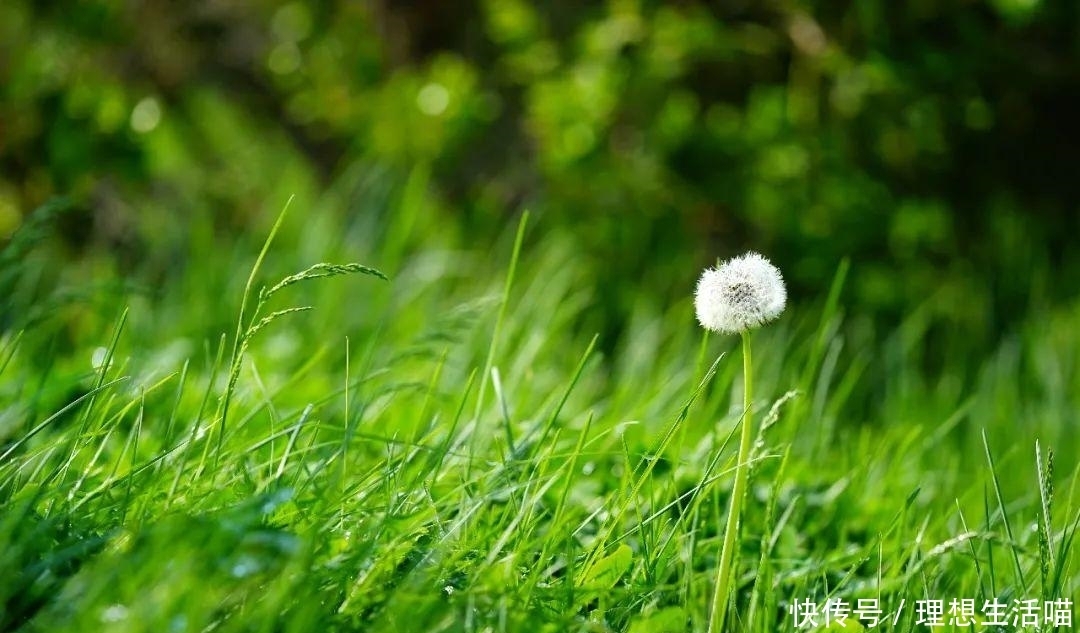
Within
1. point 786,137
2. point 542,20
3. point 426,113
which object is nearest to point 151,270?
point 426,113

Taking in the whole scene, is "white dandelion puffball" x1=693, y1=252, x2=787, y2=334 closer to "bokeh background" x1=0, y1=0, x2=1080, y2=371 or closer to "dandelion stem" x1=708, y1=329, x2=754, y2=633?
"dandelion stem" x1=708, y1=329, x2=754, y2=633

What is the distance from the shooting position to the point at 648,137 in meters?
3.69

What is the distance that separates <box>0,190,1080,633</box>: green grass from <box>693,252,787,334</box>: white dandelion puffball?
0.42ft

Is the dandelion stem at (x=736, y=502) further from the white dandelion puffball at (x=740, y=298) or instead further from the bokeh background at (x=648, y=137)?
the bokeh background at (x=648, y=137)

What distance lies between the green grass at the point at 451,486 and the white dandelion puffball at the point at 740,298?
127 mm

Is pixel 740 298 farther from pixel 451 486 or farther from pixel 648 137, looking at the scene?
pixel 648 137

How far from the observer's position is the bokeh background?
3477mm

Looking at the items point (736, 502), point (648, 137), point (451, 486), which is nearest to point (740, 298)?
point (736, 502)

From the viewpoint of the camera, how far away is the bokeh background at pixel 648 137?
348 cm

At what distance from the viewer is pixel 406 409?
229cm

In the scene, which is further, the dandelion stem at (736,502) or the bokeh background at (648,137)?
the bokeh background at (648,137)

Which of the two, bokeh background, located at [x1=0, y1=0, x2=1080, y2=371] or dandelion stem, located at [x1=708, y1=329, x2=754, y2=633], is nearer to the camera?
dandelion stem, located at [x1=708, y1=329, x2=754, y2=633]

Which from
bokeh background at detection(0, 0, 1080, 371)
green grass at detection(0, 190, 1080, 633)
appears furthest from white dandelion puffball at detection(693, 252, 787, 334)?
bokeh background at detection(0, 0, 1080, 371)

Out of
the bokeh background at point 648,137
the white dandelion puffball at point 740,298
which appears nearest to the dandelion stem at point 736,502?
the white dandelion puffball at point 740,298
